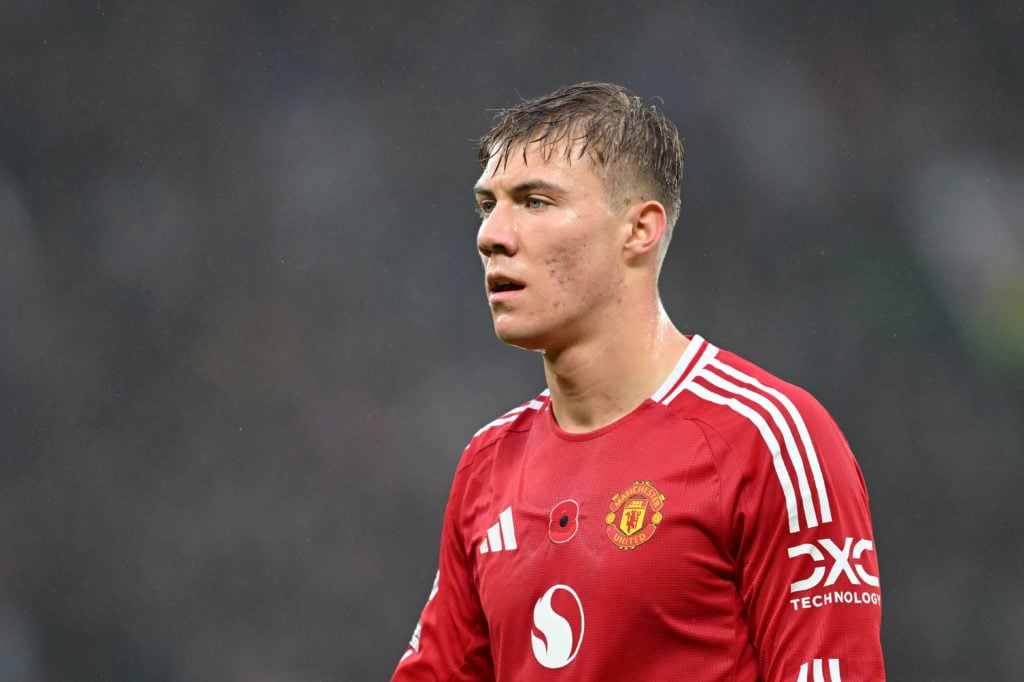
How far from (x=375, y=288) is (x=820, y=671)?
4.20 metres

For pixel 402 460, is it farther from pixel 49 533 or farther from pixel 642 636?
pixel 642 636

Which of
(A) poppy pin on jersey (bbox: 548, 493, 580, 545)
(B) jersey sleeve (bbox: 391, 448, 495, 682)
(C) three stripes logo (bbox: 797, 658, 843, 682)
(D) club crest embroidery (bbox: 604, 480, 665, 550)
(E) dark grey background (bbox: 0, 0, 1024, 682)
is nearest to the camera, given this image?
(C) three stripes logo (bbox: 797, 658, 843, 682)

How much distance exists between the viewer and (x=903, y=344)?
577cm

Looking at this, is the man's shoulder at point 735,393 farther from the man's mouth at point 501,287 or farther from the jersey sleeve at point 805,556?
the man's mouth at point 501,287

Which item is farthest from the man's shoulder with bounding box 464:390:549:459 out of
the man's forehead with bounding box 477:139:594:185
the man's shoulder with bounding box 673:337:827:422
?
the man's forehead with bounding box 477:139:594:185

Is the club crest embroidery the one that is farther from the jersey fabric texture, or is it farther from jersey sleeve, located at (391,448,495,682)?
jersey sleeve, located at (391,448,495,682)

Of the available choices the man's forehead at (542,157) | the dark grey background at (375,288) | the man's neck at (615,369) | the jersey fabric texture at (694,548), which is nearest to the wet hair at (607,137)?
the man's forehead at (542,157)

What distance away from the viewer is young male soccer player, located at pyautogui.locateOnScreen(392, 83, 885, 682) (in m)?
1.96

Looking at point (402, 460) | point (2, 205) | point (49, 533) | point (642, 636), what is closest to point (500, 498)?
point (642, 636)

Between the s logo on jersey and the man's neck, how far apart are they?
0.33 m

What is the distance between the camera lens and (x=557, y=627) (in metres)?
2.12

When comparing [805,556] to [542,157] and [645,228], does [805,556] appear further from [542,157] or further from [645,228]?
[542,157]

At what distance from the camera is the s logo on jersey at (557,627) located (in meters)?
2.09

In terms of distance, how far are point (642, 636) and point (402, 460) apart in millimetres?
3822
